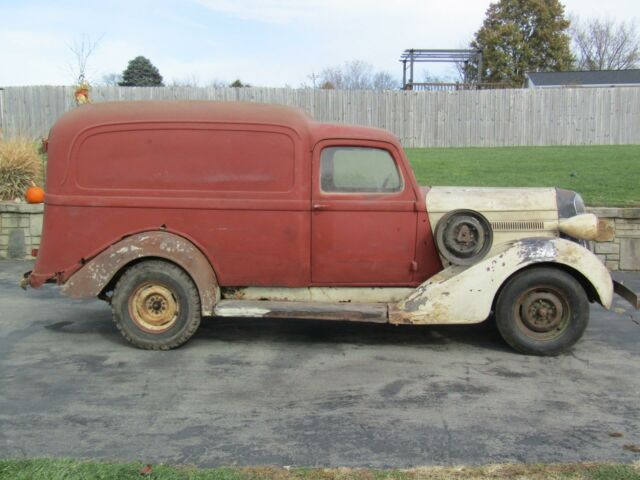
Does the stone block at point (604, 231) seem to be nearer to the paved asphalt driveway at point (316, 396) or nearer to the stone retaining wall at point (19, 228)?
the paved asphalt driveway at point (316, 396)

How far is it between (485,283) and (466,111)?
20070 millimetres

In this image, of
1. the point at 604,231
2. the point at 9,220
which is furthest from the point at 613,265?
the point at 9,220

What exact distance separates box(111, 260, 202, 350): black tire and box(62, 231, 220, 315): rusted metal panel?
3.6 inches

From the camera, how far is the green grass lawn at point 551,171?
35.7 ft

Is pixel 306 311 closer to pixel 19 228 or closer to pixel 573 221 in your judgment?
pixel 573 221

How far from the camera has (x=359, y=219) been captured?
217 inches

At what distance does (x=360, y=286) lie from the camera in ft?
18.5

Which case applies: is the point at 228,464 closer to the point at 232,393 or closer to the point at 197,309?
the point at 232,393

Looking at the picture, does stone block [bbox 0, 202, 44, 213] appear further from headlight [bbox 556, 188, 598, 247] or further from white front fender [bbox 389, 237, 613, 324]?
headlight [bbox 556, 188, 598, 247]

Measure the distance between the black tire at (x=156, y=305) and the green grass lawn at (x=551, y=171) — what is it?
21.8 feet

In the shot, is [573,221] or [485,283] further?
[573,221]

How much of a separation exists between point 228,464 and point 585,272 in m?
3.38

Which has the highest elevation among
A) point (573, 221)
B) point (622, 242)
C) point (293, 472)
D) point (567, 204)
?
point (567, 204)

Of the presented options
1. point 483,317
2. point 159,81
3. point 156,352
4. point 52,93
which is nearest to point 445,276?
point 483,317
